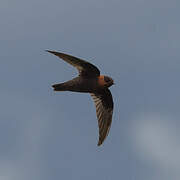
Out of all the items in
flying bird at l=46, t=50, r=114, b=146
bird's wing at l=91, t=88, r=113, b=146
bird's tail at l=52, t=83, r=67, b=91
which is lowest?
bird's wing at l=91, t=88, r=113, b=146

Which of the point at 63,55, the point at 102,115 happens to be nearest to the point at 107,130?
the point at 102,115

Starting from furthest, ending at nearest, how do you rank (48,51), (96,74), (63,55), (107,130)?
(107,130) < (96,74) < (63,55) < (48,51)

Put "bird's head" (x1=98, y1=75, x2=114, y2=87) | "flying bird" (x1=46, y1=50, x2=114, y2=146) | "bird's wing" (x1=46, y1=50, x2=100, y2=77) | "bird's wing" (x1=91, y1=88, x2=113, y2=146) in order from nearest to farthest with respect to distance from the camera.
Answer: "bird's wing" (x1=46, y1=50, x2=100, y2=77), "flying bird" (x1=46, y1=50, x2=114, y2=146), "bird's head" (x1=98, y1=75, x2=114, y2=87), "bird's wing" (x1=91, y1=88, x2=113, y2=146)

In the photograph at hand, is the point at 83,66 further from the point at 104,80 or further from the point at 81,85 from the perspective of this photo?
the point at 104,80

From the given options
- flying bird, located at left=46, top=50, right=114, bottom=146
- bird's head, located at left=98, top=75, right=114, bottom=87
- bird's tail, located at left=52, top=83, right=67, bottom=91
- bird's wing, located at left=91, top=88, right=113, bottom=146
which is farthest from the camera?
bird's wing, located at left=91, top=88, right=113, bottom=146

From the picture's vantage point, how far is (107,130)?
2058cm

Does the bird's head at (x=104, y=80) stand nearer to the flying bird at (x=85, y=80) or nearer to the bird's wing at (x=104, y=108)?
the flying bird at (x=85, y=80)

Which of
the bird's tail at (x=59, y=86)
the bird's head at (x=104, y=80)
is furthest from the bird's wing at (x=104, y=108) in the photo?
the bird's tail at (x=59, y=86)

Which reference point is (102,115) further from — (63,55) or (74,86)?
(63,55)

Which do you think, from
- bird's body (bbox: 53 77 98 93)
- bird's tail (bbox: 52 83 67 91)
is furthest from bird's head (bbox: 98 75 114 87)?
bird's tail (bbox: 52 83 67 91)

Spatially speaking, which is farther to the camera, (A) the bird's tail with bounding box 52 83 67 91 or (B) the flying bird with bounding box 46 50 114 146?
(A) the bird's tail with bounding box 52 83 67 91

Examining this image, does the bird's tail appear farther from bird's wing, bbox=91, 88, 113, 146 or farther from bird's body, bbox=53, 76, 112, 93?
bird's wing, bbox=91, 88, 113, 146

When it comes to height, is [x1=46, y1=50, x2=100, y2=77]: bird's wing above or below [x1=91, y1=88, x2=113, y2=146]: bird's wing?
above

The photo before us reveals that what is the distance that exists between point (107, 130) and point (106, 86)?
218cm
